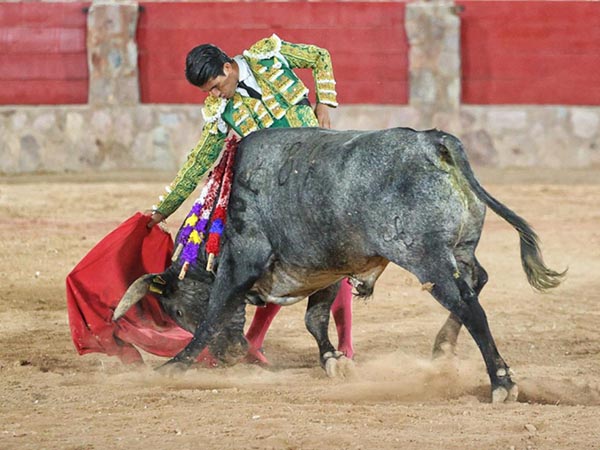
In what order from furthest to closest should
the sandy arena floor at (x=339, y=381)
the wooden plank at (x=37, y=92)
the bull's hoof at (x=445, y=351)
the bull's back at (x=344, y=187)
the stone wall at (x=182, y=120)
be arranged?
the wooden plank at (x=37, y=92), the stone wall at (x=182, y=120), the bull's hoof at (x=445, y=351), the bull's back at (x=344, y=187), the sandy arena floor at (x=339, y=381)

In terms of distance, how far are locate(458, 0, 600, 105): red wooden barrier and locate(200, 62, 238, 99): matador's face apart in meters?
6.07

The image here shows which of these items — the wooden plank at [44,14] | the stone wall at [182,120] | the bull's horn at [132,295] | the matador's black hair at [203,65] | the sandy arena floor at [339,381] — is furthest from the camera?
the wooden plank at [44,14]

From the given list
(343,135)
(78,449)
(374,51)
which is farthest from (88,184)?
(78,449)

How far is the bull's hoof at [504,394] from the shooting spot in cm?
375

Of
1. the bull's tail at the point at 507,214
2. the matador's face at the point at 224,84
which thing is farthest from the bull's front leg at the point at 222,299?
the bull's tail at the point at 507,214

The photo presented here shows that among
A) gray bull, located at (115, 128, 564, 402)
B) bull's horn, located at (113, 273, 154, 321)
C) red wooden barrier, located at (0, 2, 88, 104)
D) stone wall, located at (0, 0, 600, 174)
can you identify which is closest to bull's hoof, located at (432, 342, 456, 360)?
gray bull, located at (115, 128, 564, 402)

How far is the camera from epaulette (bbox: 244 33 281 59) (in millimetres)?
4336

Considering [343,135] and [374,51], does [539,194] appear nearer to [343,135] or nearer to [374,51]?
[374,51]

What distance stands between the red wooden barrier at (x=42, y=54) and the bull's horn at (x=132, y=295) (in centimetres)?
615

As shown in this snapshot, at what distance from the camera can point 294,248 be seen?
4004 millimetres

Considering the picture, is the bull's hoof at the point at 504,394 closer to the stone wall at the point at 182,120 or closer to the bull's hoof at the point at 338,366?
the bull's hoof at the point at 338,366

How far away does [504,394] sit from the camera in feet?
12.3

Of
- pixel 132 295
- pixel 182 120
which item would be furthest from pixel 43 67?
pixel 132 295

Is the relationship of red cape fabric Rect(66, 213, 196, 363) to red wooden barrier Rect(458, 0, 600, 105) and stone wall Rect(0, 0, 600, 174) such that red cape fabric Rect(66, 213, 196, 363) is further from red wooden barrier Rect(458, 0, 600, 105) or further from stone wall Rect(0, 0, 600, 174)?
red wooden barrier Rect(458, 0, 600, 105)
